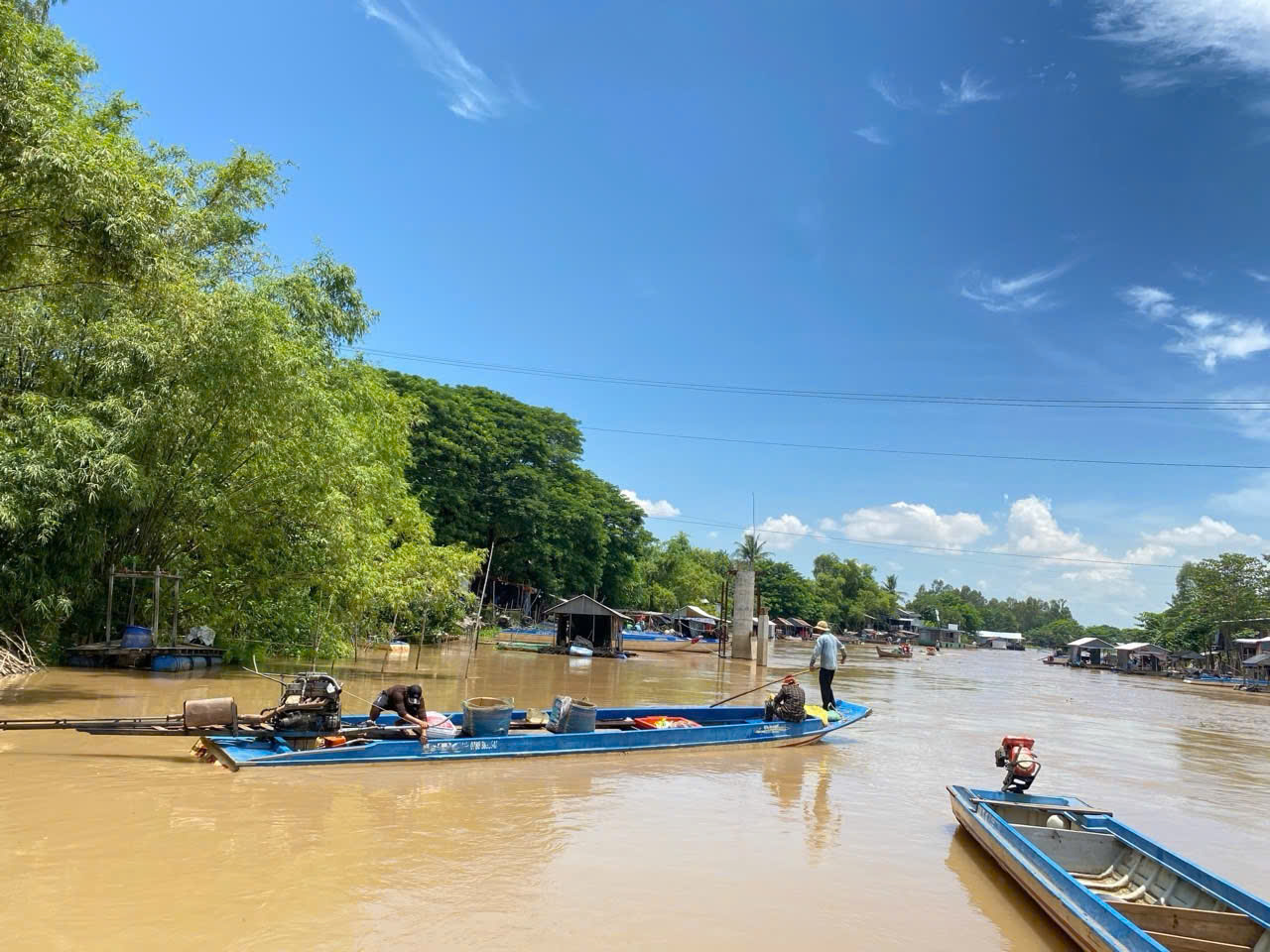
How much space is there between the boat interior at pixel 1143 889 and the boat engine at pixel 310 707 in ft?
23.0

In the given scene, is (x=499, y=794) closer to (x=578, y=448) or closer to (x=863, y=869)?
(x=863, y=869)

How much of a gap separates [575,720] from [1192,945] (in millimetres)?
6978

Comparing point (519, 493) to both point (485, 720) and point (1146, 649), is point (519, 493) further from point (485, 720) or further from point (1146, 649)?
point (1146, 649)

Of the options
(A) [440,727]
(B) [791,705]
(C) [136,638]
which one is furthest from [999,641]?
(A) [440,727]

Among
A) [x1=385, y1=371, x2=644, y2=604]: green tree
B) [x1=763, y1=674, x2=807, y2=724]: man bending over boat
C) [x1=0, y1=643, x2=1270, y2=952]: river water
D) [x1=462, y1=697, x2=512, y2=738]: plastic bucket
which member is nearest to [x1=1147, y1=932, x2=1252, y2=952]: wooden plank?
[x1=0, y1=643, x2=1270, y2=952]: river water

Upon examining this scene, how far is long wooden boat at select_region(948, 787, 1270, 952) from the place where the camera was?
16.0 feet

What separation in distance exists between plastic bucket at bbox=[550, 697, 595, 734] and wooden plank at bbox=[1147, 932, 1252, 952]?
6.74m

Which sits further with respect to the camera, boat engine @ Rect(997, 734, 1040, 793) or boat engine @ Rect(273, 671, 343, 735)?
boat engine @ Rect(273, 671, 343, 735)

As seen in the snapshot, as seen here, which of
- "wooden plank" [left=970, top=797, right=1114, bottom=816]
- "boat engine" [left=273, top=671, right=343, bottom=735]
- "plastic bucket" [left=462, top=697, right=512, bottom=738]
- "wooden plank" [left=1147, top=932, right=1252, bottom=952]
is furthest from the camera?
"plastic bucket" [left=462, top=697, right=512, bottom=738]

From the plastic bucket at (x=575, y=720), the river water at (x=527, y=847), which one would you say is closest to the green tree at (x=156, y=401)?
the river water at (x=527, y=847)

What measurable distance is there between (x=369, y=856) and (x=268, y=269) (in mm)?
17987

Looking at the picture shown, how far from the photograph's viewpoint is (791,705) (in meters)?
12.0

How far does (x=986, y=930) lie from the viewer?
579 cm

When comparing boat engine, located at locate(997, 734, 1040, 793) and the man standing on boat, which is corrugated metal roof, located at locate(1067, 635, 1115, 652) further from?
boat engine, located at locate(997, 734, 1040, 793)
